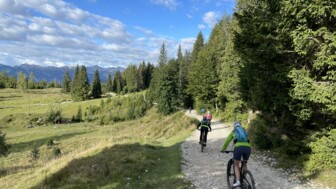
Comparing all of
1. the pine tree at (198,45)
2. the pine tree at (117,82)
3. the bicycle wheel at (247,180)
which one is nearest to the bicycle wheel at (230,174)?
the bicycle wheel at (247,180)

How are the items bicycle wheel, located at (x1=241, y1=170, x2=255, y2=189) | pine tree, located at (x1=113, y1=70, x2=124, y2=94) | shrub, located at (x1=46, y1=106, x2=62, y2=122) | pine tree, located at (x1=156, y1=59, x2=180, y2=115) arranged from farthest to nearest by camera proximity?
pine tree, located at (x1=113, y1=70, x2=124, y2=94)
shrub, located at (x1=46, y1=106, x2=62, y2=122)
pine tree, located at (x1=156, y1=59, x2=180, y2=115)
bicycle wheel, located at (x1=241, y1=170, x2=255, y2=189)

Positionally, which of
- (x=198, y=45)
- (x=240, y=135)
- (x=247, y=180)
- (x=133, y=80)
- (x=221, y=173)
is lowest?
(x=221, y=173)

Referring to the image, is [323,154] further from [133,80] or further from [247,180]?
[133,80]

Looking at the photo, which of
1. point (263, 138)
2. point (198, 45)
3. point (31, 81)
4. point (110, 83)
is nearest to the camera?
point (263, 138)

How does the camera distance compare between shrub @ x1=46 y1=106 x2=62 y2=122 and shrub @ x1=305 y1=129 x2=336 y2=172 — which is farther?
shrub @ x1=46 y1=106 x2=62 y2=122

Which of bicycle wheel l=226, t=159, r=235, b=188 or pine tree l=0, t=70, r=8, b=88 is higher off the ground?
pine tree l=0, t=70, r=8, b=88

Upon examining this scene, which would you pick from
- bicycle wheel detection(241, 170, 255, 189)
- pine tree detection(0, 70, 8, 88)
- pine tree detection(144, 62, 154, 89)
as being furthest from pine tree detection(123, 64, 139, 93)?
bicycle wheel detection(241, 170, 255, 189)

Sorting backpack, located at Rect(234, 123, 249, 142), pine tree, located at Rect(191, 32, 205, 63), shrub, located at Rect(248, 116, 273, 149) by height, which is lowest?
shrub, located at Rect(248, 116, 273, 149)

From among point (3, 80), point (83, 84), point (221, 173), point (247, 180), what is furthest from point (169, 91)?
point (3, 80)

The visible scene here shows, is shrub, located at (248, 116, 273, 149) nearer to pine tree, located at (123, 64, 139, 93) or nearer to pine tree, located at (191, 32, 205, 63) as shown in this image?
pine tree, located at (191, 32, 205, 63)

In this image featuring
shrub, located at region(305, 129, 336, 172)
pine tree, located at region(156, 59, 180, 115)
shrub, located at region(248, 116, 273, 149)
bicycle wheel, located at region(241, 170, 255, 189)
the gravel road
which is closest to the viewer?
bicycle wheel, located at region(241, 170, 255, 189)

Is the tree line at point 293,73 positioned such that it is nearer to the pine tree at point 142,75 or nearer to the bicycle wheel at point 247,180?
the bicycle wheel at point 247,180

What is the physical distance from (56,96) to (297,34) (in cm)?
13923

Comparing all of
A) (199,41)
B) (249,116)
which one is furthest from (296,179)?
(199,41)
